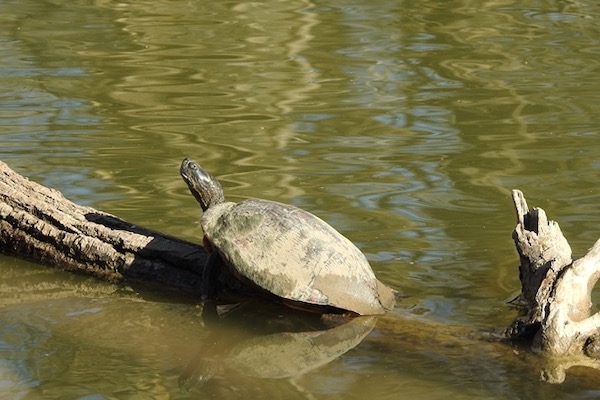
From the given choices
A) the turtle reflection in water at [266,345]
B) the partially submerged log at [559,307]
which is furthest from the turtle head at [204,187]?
the partially submerged log at [559,307]

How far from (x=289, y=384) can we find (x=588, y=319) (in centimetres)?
111

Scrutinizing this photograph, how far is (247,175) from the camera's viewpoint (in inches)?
267

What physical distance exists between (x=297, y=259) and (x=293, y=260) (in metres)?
0.02

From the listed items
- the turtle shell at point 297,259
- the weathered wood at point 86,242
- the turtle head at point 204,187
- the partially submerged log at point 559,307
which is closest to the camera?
the partially submerged log at point 559,307

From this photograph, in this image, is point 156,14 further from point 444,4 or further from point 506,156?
point 506,156

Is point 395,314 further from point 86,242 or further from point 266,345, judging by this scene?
point 86,242

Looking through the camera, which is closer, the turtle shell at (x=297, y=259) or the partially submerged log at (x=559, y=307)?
the partially submerged log at (x=559, y=307)

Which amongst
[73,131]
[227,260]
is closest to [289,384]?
[227,260]

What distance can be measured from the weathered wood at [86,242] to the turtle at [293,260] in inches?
10.1

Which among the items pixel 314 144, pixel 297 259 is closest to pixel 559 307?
pixel 297 259

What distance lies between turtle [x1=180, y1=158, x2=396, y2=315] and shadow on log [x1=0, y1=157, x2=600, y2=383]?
170 mm

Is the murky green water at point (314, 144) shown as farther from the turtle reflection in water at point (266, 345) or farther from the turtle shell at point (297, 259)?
the turtle shell at point (297, 259)

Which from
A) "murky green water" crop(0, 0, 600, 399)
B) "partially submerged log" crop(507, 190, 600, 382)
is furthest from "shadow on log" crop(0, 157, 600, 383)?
"murky green water" crop(0, 0, 600, 399)

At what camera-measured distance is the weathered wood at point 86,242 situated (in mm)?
4973
